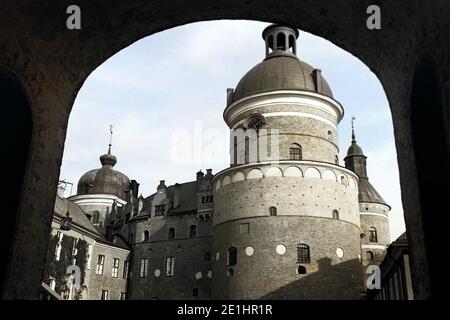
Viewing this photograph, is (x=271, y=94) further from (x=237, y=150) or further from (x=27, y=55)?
(x=27, y=55)

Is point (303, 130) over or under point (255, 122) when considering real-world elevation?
under

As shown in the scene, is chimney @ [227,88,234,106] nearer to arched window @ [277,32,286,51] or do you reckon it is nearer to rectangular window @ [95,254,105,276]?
arched window @ [277,32,286,51]

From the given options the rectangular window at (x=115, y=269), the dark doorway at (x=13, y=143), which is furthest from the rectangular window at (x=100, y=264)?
the dark doorway at (x=13, y=143)

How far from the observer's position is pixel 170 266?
135ft

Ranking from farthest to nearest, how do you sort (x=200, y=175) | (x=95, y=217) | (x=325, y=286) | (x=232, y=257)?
(x=95, y=217), (x=200, y=175), (x=232, y=257), (x=325, y=286)

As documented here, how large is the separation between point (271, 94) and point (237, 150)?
475 centimetres

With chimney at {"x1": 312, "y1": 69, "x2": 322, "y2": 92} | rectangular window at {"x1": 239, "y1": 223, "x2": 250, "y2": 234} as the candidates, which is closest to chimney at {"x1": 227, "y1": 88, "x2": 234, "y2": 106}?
chimney at {"x1": 312, "y1": 69, "x2": 322, "y2": 92}

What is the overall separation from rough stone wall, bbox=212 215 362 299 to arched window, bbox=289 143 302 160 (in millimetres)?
4501

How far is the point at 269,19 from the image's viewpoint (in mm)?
8102

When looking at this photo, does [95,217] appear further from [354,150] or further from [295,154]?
[295,154]

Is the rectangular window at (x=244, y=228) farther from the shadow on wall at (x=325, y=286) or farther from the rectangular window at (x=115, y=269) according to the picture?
the rectangular window at (x=115, y=269)

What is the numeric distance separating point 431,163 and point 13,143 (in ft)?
19.7

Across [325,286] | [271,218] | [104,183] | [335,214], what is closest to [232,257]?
[271,218]

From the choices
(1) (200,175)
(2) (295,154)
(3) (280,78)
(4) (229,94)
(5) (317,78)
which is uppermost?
(4) (229,94)
